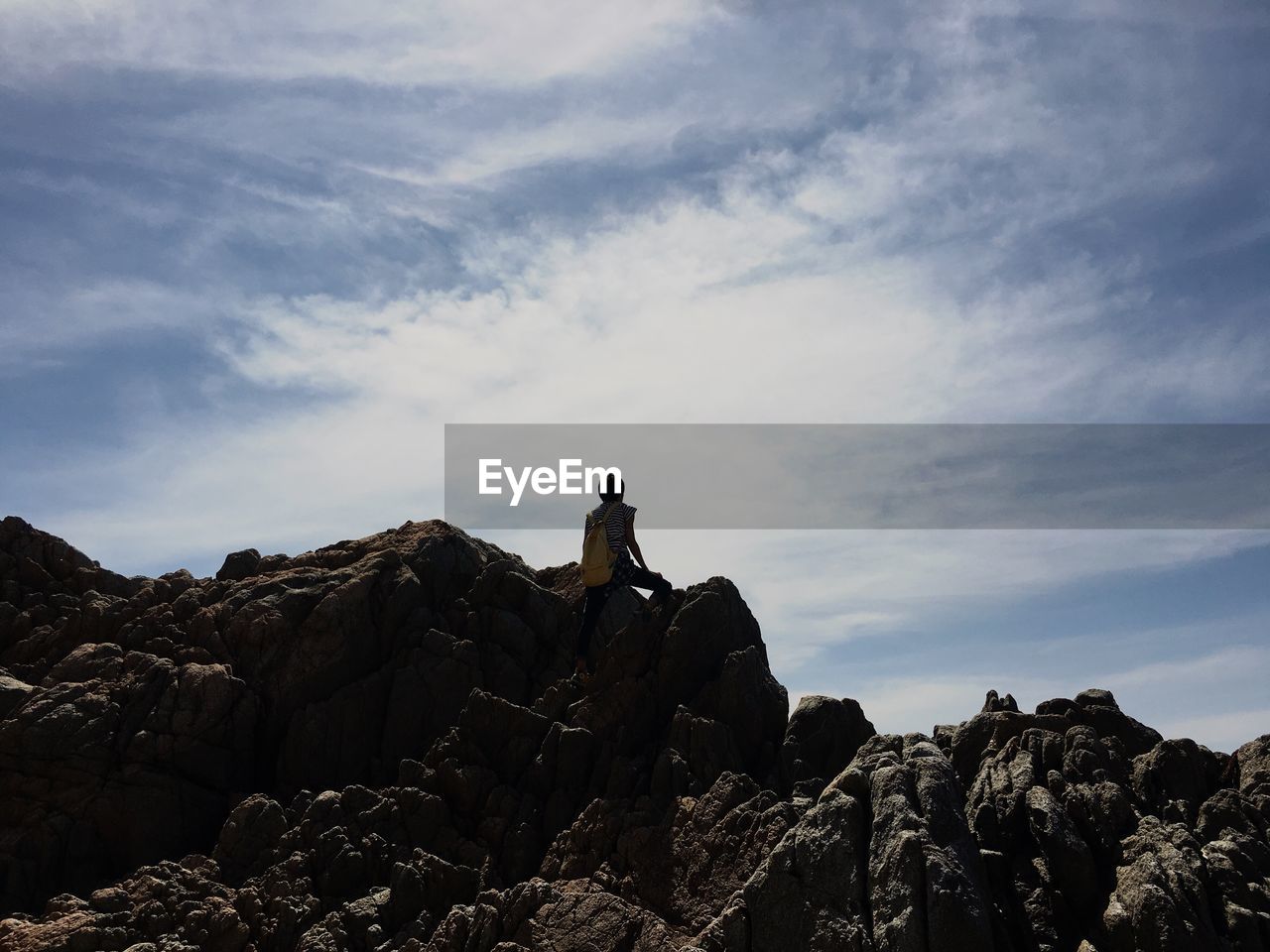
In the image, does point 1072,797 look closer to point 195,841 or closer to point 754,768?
point 754,768

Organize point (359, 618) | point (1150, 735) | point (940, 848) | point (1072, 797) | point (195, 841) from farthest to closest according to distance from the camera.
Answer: point (359, 618) < point (195, 841) < point (1150, 735) < point (1072, 797) < point (940, 848)

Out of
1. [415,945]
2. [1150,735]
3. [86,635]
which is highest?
[86,635]

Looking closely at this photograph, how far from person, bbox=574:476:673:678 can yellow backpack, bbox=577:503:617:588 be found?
3.3 inches

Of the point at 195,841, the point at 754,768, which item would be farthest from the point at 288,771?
the point at 754,768

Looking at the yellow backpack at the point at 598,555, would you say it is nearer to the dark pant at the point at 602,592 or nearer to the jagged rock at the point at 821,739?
the dark pant at the point at 602,592

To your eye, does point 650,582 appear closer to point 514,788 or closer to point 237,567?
point 514,788

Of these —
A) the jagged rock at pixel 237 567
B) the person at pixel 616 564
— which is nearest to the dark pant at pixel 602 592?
the person at pixel 616 564

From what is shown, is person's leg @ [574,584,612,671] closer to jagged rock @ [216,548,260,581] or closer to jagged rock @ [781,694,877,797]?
jagged rock @ [781,694,877,797]

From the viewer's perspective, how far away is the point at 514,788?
99.0ft

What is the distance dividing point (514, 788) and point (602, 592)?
6398mm

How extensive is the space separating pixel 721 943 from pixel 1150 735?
13.0 m

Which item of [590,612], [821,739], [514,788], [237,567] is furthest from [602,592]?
[237,567]

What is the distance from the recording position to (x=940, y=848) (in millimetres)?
21016

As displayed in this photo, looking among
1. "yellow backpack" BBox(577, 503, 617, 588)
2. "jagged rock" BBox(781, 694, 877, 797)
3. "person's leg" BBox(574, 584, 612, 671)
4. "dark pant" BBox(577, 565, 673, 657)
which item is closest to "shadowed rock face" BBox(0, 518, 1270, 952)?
"jagged rock" BBox(781, 694, 877, 797)
